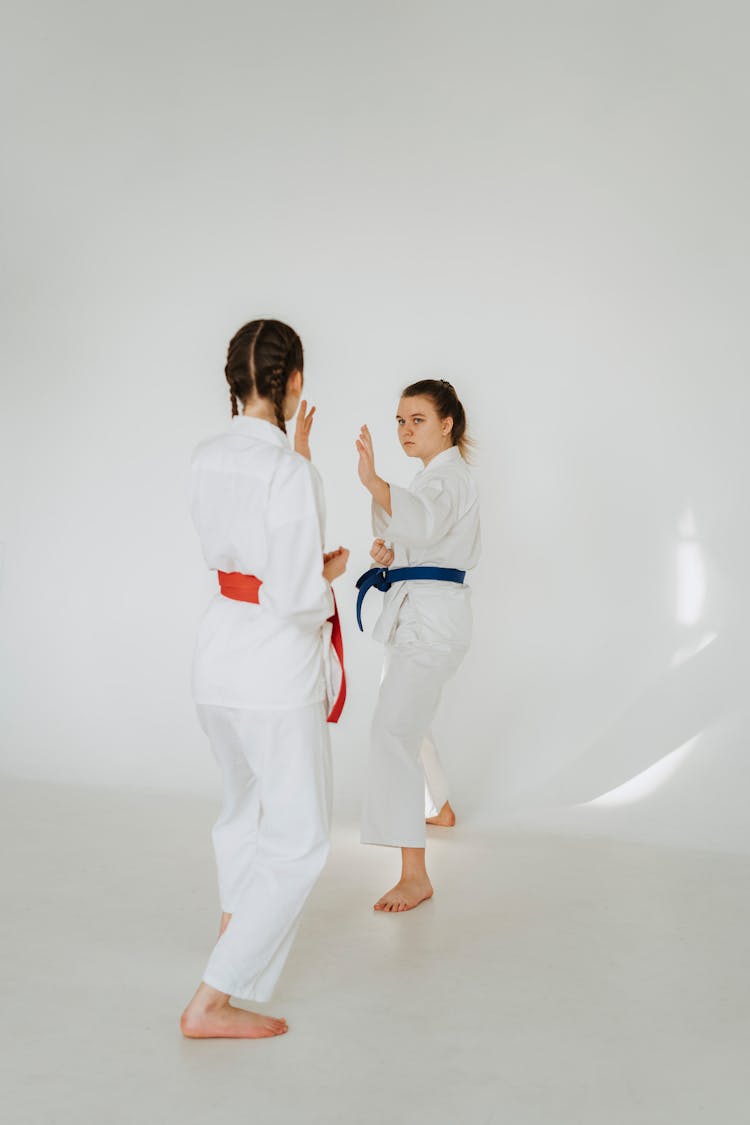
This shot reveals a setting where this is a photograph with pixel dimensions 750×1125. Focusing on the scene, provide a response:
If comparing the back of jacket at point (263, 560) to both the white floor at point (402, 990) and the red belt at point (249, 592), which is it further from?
the white floor at point (402, 990)

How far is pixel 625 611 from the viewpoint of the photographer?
12.3 feet

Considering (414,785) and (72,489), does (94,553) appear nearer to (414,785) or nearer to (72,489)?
(72,489)

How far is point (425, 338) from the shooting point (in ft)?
12.9

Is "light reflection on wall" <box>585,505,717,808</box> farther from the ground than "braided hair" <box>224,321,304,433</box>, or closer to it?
closer to it

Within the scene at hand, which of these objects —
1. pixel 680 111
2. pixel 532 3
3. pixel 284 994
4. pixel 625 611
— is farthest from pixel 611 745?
pixel 532 3

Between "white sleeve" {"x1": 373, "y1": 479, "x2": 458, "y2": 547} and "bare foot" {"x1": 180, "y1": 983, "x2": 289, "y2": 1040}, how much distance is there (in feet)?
3.64

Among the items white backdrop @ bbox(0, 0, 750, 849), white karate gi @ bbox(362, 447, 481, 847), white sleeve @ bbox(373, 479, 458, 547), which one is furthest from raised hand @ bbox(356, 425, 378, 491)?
white backdrop @ bbox(0, 0, 750, 849)

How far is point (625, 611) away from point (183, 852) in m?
1.76

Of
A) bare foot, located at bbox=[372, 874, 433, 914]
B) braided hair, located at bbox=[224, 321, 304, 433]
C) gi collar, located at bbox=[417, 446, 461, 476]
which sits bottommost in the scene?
bare foot, located at bbox=[372, 874, 433, 914]

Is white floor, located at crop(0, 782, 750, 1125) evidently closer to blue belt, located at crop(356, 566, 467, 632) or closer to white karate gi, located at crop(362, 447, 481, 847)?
white karate gi, located at crop(362, 447, 481, 847)

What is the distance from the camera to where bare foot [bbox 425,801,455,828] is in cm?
333

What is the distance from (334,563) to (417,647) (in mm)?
887

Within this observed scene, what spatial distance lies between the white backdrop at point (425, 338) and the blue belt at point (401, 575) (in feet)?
3.35

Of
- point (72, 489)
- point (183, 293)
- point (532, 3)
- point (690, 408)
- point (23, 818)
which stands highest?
point (532, 3)
